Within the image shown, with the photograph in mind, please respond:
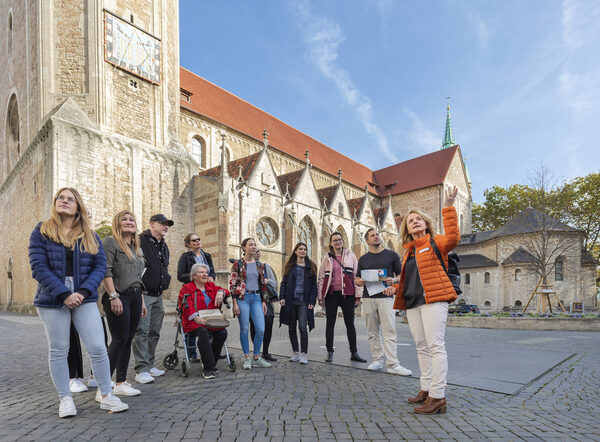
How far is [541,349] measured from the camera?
6988 millimetres

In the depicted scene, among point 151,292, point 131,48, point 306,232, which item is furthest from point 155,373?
point 306,232

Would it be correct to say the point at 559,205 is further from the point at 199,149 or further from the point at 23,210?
the point at 23,210

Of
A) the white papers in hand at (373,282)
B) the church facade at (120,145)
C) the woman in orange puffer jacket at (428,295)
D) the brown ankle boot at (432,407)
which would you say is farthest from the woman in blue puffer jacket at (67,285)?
the church facade at (120,145)

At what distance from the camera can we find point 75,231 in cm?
328

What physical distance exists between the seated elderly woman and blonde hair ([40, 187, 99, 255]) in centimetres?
172

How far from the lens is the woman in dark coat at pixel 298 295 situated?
18.4ft

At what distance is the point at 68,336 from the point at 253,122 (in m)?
28.5

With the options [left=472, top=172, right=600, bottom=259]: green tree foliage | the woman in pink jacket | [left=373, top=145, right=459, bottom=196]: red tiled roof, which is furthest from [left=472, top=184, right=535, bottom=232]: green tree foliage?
the woman in pink jacket

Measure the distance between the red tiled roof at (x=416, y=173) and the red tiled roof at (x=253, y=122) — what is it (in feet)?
15.1

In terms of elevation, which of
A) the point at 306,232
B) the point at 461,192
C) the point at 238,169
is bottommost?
the point at 306,232

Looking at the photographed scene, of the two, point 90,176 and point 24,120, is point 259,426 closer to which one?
point 90,176

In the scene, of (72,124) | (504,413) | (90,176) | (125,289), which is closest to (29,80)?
(72,124)

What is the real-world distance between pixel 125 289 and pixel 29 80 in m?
19.4

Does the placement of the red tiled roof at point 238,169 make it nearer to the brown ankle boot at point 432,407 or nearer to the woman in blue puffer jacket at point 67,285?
the woman in blue puffer jacket at point 67,285
